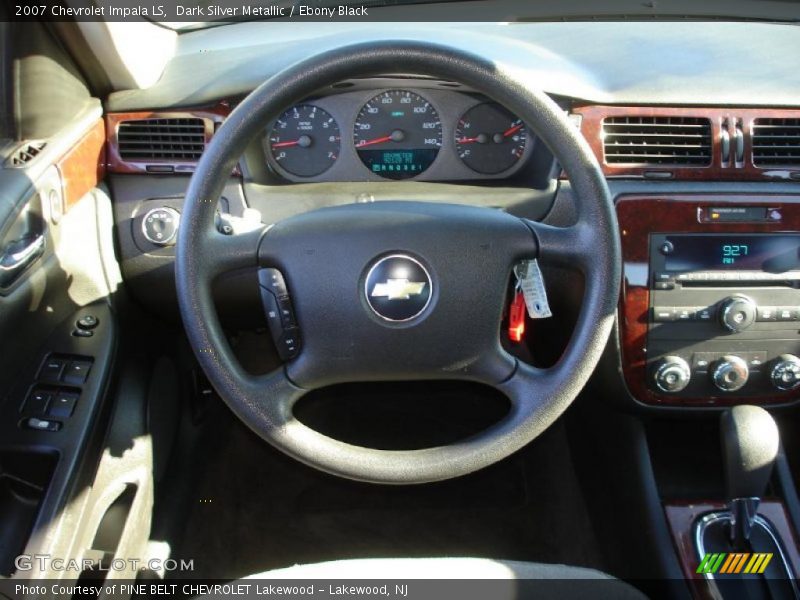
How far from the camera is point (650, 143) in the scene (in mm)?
1982

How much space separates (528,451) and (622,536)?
48 centimetres

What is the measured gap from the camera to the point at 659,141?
1.98 meters

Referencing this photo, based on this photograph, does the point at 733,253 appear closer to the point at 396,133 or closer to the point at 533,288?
the point at 533,288

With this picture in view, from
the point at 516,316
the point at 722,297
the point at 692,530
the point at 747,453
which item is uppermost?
the point at 516,316

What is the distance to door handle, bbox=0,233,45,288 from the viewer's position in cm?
164

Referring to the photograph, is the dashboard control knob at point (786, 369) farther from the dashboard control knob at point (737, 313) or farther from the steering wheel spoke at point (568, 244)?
the steering wheel spoke at point (568, 244)

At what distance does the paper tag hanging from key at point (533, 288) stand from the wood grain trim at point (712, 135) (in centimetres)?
Answer: 60

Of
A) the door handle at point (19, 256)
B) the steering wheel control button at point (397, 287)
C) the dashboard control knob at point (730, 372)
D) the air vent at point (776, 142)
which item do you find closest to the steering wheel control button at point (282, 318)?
the steering wheel control button at point (397, 287)

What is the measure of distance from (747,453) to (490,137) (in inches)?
37.0

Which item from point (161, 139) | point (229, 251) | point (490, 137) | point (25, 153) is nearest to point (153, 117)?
point (161, 139)

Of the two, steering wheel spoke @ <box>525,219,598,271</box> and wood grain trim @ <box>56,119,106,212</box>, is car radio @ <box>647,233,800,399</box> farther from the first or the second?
wood grain trim @ <box>56,119,106,212</box>

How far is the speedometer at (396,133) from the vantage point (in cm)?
201

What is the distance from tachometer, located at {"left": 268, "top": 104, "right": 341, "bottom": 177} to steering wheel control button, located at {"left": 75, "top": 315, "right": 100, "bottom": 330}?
0.58 meters

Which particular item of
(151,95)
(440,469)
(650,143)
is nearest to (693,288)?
(650,143)
